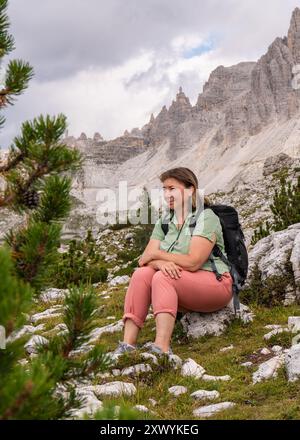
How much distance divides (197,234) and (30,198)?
3.91 m

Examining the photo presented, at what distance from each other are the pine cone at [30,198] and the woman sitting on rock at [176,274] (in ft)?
11.7

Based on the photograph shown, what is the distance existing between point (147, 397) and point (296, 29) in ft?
597

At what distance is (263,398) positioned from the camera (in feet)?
16.5

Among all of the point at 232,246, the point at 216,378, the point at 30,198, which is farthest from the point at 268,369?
the point at 30,198

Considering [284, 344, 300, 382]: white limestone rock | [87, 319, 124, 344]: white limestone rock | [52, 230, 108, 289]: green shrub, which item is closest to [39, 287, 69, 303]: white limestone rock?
[52, 230, 108, 289]: green shrub

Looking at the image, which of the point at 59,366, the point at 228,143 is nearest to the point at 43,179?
the point at 59,366

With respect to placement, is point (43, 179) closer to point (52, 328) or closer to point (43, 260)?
point (43, 260)

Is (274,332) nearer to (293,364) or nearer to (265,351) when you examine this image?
(265,351)

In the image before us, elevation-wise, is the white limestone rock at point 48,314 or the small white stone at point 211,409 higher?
the small white stone at point 211,409

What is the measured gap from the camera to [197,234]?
261 inches

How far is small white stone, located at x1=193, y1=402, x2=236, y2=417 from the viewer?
4.67m

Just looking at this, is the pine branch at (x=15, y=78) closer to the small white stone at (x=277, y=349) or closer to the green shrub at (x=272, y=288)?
the small white stone at (x=277, y=349)

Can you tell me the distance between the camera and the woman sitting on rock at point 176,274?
20.7 feet

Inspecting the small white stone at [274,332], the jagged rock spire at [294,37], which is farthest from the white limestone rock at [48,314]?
the jagged rock spire at [294,37]
